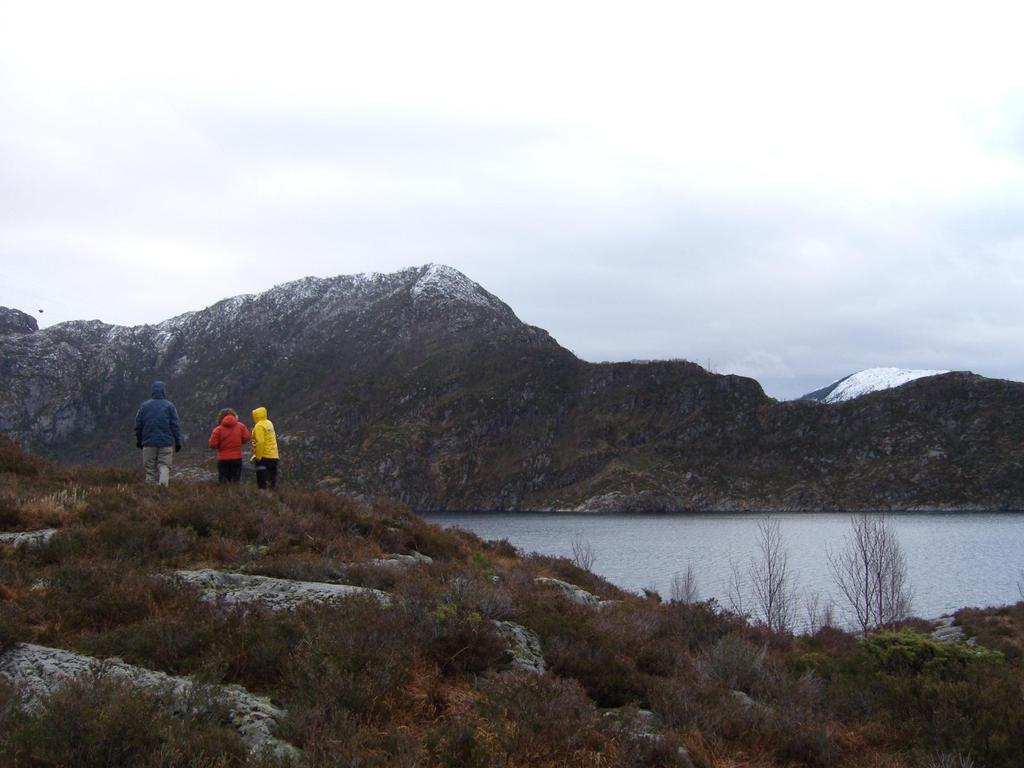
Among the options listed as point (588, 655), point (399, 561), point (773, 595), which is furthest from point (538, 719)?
point (773, 595)

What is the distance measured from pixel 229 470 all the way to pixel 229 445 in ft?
1.72

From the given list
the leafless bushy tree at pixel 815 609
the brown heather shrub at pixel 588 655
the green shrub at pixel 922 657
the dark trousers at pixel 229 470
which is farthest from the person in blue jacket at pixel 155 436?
the leafless bushy tree at pixel 815 609

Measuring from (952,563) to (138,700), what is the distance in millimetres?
67626

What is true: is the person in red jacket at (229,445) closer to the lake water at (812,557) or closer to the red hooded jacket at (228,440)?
the red hooded jacket at (228,440)

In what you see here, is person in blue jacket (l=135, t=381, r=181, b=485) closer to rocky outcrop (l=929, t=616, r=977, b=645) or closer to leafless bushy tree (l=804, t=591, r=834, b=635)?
rocky outcrop (l=929, t=616, r=977, b=645)

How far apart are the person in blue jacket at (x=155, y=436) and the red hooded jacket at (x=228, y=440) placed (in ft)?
2.43

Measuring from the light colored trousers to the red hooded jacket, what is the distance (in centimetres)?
87

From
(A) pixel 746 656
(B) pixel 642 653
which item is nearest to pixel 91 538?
(B) pixel 642 653

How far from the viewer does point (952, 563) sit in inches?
→ 2376

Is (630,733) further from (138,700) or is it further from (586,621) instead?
(138,700)

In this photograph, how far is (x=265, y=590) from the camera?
27.2 ft

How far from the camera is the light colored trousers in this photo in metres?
15.2

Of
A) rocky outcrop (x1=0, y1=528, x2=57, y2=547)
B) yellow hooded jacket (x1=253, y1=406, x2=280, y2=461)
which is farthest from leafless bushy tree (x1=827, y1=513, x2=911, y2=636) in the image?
rocky outcrop (x1=0, y1=528, x2=57, y2=547)

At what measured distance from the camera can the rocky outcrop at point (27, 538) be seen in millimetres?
9565
